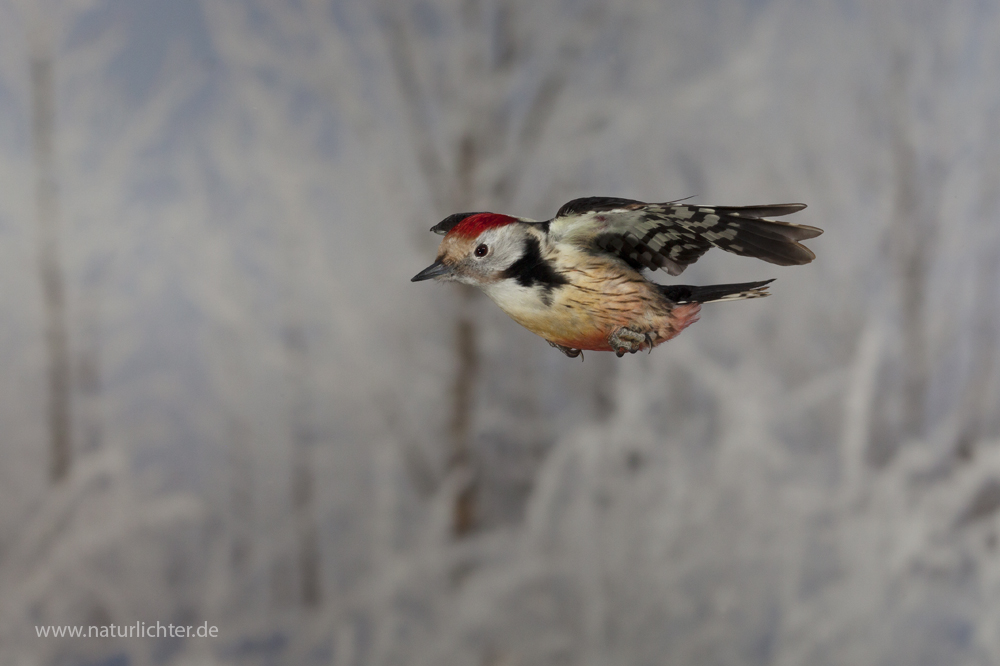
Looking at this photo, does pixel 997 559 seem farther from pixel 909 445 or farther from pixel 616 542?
pixel 616 542

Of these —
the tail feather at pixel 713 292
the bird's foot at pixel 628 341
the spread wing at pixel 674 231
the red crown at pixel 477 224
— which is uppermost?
the red crown at pixel 477 224

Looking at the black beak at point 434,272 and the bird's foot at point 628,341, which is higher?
the black beak at point 434,272
